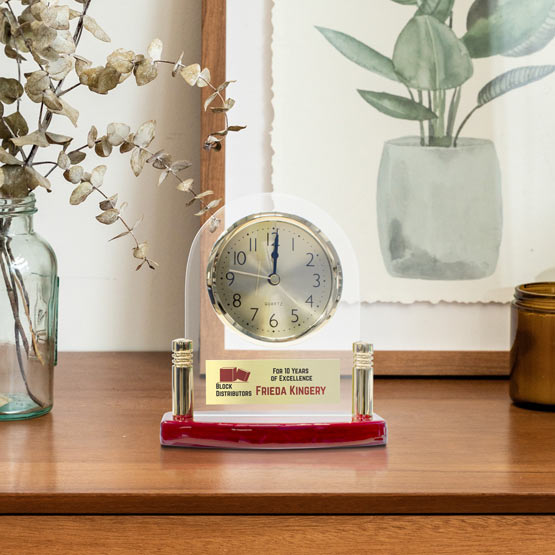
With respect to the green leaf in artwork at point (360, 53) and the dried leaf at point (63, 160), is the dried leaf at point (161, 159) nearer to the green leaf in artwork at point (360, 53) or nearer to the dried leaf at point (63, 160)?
the dried leaf at point (63, 160)

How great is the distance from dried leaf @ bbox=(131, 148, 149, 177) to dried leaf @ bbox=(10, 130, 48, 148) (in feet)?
0.27

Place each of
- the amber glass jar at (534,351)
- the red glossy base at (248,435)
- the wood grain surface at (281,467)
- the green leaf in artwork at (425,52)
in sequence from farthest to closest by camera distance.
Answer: the green leaf in artwork at (425,52), the amber glass jar at (534,351), the red glossy base at (248,435), the wood grain surface at (281,467)

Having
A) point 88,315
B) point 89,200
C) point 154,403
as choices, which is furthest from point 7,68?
point 154,403

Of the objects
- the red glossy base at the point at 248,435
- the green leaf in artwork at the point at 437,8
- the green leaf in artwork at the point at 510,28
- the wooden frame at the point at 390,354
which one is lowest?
the red glossy base at the point at 248,435

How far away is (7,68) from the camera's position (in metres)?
1.10

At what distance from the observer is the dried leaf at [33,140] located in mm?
740

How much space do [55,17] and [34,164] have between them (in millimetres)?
166

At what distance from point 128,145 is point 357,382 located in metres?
0.32

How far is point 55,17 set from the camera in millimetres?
708

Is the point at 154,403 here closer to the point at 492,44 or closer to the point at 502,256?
the point at 502,256

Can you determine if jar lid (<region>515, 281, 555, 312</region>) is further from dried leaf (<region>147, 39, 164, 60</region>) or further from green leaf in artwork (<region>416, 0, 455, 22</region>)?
dried leaf (<region>147, 39, 164, 60</region>)

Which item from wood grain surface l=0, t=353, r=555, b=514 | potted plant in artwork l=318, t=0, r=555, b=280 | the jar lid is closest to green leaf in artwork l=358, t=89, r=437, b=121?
potted plant in artwork l=318, t=0, r=555, b=280

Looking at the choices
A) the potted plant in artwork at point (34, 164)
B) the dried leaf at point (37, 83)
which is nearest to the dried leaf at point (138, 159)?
the potted plant in artwork at point (34, 164)

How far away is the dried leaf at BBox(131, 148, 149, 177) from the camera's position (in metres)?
0.77
